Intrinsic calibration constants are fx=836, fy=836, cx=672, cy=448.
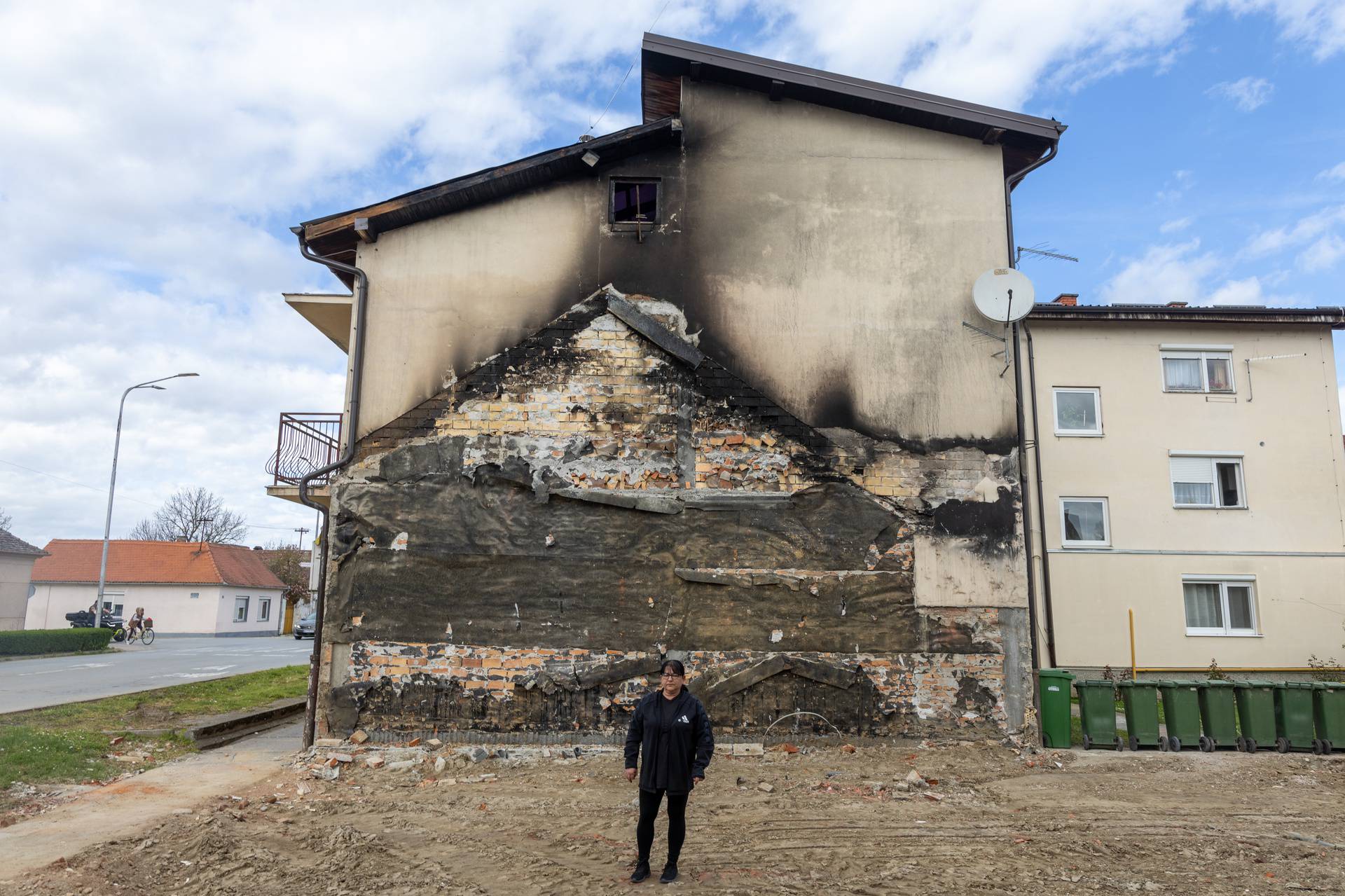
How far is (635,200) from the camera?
442 inches

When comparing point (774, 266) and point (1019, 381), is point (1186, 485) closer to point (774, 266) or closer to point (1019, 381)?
point (1019, 381)

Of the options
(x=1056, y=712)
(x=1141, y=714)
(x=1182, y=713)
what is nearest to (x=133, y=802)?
(x=1056, y=712)

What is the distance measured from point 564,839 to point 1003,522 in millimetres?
6644

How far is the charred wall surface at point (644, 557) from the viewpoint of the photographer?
9852mm

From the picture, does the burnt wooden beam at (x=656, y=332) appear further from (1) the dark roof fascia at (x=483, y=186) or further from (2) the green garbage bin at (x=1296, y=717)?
(2) the green garbage bin at (x=1296, y=717)

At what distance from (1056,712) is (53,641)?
28974 mm

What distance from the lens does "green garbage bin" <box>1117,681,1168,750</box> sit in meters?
10.6

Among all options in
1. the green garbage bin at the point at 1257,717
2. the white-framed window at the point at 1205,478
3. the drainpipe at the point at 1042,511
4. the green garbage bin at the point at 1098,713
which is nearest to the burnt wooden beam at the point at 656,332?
the green garbage bin at the point at 1098,713

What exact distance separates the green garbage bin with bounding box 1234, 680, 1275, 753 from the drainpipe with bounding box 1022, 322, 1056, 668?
558 centimetres

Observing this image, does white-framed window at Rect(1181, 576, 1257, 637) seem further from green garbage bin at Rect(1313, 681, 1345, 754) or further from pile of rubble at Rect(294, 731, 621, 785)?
pile of rubble at Rect(294, 731, 621, 785)

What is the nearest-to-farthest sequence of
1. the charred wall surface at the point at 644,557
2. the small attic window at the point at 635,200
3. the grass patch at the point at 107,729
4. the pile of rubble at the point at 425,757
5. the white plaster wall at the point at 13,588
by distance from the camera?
the grass patch at the point at 107,729 < the pile of rubble at the point at 425,757 < the charred wall surface at the point at 644,557 < the small attic window at the point at 635,200 < the white plaster wall at the point at 13,588

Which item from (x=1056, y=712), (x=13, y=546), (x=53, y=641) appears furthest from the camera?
(x=13, y=546)

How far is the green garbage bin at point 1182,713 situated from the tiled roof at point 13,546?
39209 millimetres

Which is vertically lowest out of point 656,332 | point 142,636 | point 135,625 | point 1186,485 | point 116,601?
point 142,636
